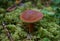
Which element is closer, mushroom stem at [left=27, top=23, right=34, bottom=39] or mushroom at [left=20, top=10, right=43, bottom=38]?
mushroom at [left=20, top=10, right=43, bottom=38]

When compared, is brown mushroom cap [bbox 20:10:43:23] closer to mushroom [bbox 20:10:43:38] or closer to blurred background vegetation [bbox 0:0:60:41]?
mushroom [bbox 20:10:43:38]

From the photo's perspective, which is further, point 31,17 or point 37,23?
point 37,23

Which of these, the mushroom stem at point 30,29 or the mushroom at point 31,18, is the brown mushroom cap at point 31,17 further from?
the mushroom stem at point 30,29

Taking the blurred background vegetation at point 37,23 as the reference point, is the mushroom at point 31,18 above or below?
above

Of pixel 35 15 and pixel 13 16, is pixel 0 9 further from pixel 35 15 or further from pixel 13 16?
pixel 35 15

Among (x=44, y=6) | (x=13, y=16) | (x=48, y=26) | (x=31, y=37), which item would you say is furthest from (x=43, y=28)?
(x=44, y=6)

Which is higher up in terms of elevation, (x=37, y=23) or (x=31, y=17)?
(x=31, y=17)

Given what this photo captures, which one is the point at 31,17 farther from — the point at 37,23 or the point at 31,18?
the point at 37,23

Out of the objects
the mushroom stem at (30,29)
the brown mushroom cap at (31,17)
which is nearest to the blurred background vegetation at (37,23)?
the mushroom stem at (30,29)

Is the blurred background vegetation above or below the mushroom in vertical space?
below

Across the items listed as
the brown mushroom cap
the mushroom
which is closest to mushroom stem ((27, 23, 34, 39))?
the mushroom


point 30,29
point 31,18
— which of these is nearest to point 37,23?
point 30,29
